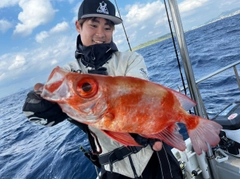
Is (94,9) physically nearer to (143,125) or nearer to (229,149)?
(143,125)

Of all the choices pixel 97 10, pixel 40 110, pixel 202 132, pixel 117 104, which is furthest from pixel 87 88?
pixel 97 10

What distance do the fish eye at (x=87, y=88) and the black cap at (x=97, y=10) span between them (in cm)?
117

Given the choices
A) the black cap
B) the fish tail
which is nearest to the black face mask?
the black cap

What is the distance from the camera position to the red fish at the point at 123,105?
3.55 ft

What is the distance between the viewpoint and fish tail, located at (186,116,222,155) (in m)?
1.29

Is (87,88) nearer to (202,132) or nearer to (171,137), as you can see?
(171,137)

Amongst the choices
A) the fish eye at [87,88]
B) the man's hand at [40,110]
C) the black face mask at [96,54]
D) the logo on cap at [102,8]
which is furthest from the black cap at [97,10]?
the fish eye at [87,88]

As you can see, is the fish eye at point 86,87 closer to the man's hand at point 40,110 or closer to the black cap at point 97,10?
the man's hand at point 40,110

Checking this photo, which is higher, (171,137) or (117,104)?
(117,104)

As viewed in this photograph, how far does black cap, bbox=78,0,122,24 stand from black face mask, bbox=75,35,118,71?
30 centimetres

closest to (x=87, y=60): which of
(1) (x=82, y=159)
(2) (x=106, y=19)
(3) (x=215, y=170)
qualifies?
(2) (x=106, y=19)

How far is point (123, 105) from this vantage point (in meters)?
1.14

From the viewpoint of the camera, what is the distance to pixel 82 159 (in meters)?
7.46

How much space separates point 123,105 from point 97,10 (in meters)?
1.30
